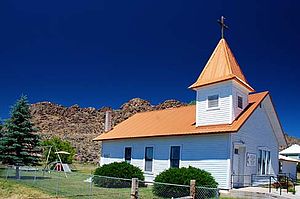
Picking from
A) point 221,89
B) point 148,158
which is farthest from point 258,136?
point 148,158

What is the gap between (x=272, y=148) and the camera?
23969 mm

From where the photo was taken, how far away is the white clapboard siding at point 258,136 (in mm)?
20562

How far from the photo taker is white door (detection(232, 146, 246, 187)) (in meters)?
19.7

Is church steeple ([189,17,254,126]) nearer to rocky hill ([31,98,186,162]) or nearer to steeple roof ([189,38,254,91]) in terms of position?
steeple roof ([189,38,254,91])

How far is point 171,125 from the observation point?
2447 cm

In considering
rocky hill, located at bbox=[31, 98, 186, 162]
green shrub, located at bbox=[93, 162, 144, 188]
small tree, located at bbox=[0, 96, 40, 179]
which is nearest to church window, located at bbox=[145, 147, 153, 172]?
green shrub, located at bbox=[93, 162, 144, 188]

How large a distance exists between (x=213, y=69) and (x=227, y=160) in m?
5.64

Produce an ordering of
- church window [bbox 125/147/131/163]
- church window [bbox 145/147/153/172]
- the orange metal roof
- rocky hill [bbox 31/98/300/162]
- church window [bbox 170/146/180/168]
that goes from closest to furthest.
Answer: the orange metal roof < church window [bbox 170/146/180/168] < church window [bbox 145/147/153/172] < church window [bbox 125/147/131/163] < rocky hill [bbox 31/98/300/162]

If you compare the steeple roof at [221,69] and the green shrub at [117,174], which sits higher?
the steeple roof at [221,69]

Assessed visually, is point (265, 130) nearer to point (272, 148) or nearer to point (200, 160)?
Result: point (272, 148)

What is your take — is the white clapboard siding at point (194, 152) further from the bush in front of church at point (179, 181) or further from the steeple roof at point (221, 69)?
the steeple roof at point (221, 69)

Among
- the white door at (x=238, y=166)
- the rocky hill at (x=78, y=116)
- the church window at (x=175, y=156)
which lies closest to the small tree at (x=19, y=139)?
the church window at (x=175, y=156)

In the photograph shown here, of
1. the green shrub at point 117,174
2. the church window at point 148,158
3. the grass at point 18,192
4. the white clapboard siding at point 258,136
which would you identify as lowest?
the grass at point 18,192

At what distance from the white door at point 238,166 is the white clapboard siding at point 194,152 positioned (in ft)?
2.22
